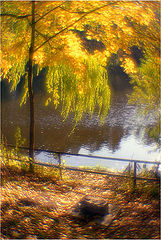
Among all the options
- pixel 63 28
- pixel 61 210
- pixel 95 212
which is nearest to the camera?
pixel 95 212

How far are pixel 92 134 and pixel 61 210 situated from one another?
47.4ft

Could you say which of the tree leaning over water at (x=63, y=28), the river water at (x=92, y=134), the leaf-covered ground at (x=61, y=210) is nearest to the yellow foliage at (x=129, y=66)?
the tree leaning over water at (x=63, y=28)

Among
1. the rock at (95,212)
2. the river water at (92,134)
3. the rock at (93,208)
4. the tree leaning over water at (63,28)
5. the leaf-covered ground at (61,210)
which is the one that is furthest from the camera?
the river water at (92,134)

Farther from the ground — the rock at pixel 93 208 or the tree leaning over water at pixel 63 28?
the tree leaning over water at pixel 63 28

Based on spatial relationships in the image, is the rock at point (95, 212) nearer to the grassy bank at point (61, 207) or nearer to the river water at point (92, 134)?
the grassy bank at point (61, 207)

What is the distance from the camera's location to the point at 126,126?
21.7 metres

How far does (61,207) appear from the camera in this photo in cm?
568

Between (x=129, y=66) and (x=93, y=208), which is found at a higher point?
(x=129, y=66)

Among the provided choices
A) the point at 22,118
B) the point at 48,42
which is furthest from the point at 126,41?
the point at 22,118

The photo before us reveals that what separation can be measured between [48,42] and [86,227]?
5.80 meters

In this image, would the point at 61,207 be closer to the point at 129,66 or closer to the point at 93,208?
the point at 93,208

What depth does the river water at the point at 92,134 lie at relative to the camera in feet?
52.4

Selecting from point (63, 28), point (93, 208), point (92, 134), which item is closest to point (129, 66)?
point (63, 28)

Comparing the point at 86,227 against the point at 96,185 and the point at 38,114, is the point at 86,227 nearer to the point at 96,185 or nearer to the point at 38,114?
the point at 96,185
